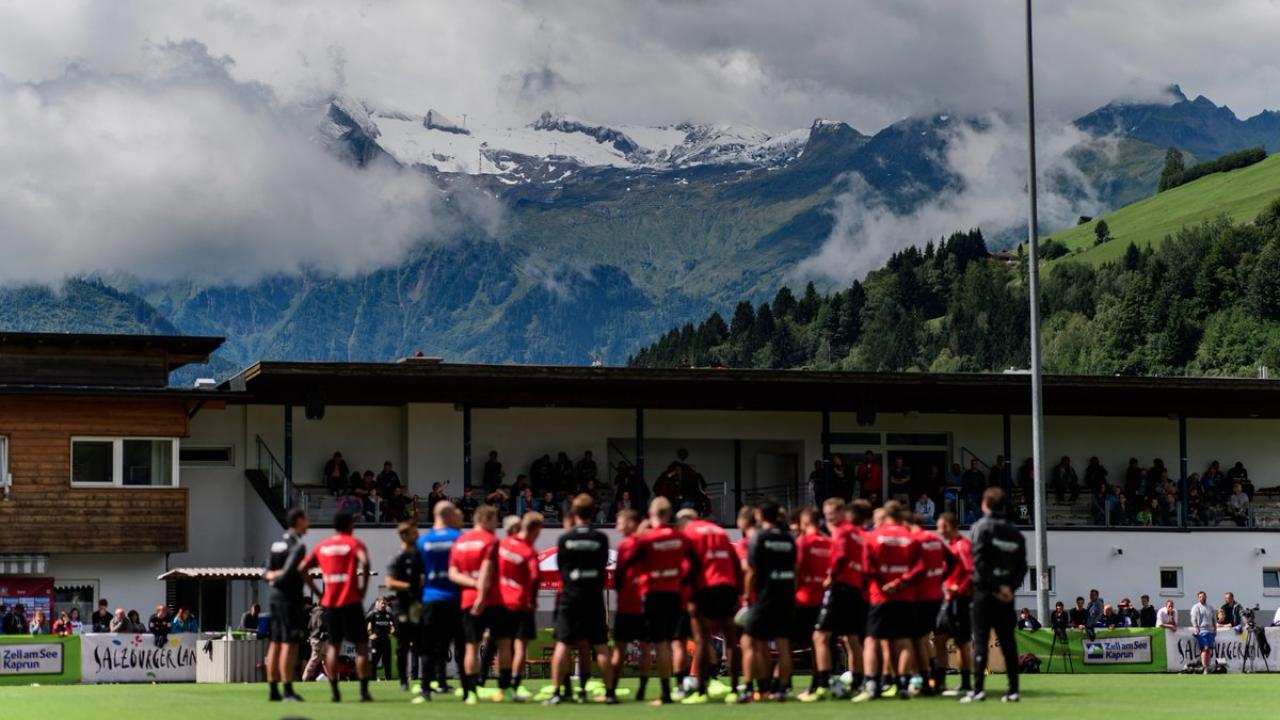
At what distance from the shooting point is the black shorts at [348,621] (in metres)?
19.6

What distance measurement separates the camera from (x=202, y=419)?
1730 inches

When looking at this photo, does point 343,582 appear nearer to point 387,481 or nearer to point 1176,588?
point 387,481

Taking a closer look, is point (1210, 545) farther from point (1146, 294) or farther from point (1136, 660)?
point (1146, 294)

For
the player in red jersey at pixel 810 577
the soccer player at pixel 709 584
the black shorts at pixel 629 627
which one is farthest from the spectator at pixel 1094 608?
the black shorts at pixel 629 627

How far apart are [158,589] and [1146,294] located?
420 feet

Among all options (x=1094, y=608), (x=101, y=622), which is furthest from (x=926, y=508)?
(x=101, y=622)

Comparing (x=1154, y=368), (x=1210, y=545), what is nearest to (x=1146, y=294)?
(x=1154, y=368)

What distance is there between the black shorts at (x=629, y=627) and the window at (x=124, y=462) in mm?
24116

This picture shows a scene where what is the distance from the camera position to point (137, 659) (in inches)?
1276

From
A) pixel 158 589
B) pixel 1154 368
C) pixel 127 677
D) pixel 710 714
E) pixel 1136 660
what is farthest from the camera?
pixel 1154 368

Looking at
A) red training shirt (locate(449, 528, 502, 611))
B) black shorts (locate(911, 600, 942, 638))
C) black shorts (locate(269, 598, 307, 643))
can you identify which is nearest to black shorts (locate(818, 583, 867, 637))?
black shorts (locate(911, 600, 942, 638))

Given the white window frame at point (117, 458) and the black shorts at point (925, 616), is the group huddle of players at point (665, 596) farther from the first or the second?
the white window frame at point (117, 458)

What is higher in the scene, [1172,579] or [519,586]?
[519,586]

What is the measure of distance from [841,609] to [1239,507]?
96.5ft
